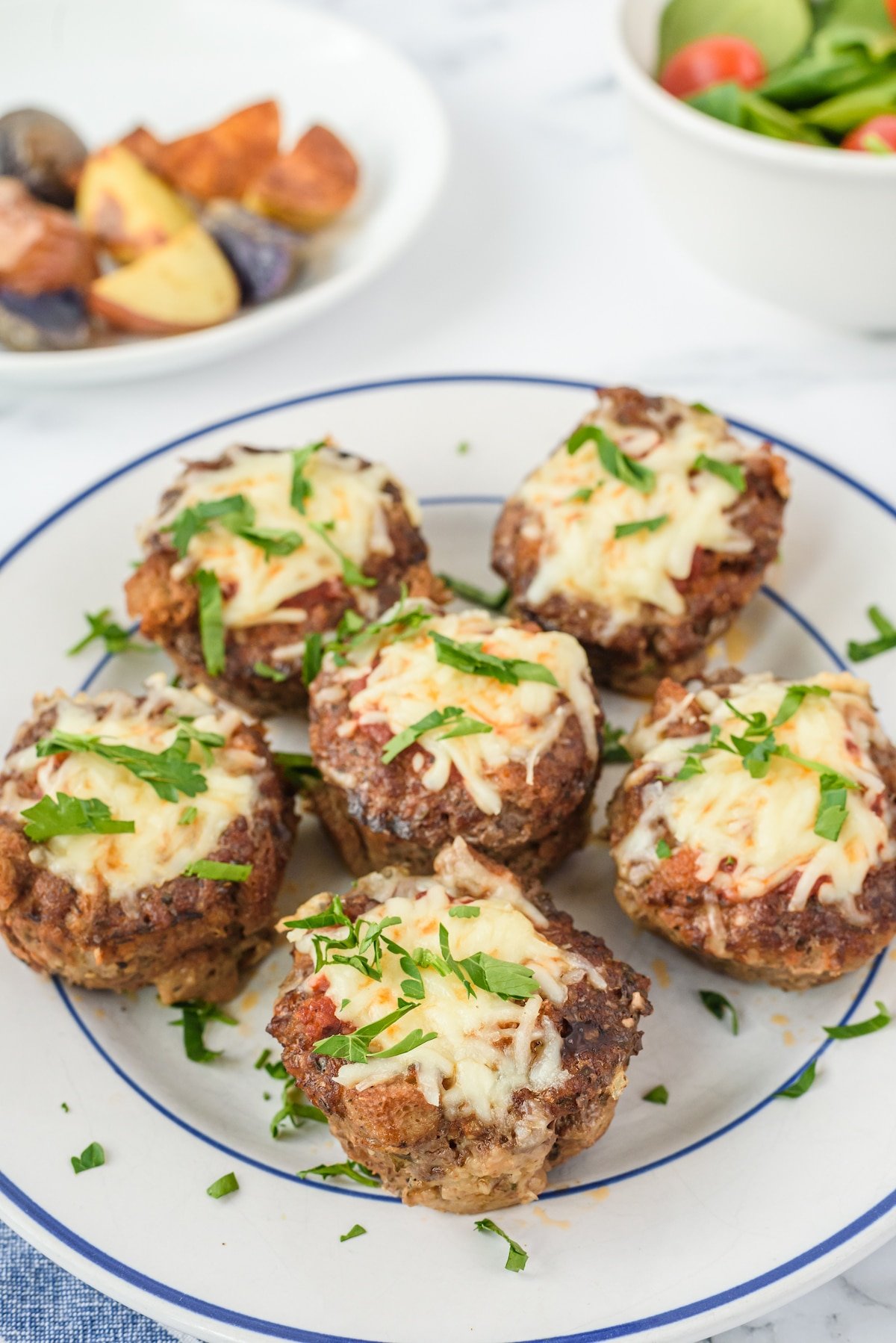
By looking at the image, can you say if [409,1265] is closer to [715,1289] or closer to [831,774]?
[715,1289]

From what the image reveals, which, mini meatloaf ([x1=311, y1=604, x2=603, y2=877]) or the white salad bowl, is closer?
mini meatloaf ([x1=311, y1=604, x2=603, y2=877])

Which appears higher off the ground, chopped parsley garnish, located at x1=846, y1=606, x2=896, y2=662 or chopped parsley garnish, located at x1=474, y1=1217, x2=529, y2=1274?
chopped parsley garnish, located at x1=846, y1=606, x2=896, y2=662

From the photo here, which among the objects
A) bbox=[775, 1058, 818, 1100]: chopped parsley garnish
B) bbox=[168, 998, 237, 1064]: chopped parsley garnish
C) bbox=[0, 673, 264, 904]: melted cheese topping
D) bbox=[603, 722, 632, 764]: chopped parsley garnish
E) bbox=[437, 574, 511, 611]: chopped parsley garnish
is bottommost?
bbox=[168, 998, 237, 1064]: chopped parsley garnish

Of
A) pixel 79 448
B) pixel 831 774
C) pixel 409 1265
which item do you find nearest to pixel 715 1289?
pixel 409 1265

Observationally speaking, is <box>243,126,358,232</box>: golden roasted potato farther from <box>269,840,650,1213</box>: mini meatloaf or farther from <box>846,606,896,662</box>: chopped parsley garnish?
<box>269,840,650,1213</box>: mini meatloaf

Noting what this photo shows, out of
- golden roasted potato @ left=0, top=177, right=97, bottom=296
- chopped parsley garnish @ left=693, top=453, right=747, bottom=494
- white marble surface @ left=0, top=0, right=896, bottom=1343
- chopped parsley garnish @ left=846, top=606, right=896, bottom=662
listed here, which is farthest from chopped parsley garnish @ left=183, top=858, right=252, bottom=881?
golden roasted potato @ left=0, top=177, right=97, bottom=296

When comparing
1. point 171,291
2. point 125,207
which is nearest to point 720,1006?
point 171,291

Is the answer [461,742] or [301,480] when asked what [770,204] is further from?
[461,742]

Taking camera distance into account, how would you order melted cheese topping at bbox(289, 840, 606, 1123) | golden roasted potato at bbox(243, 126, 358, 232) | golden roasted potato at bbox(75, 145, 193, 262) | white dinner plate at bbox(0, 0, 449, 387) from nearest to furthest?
1. melted cheese topping at bbox(289, 840, 606, 1123)
2. golden roasted potato at bbox(75, 145, 193, 262)
3. golden roasted potato at bbox(243, 126, 358, 232)
4. white dinner plate at bbox(0, 0, 449, 387)
